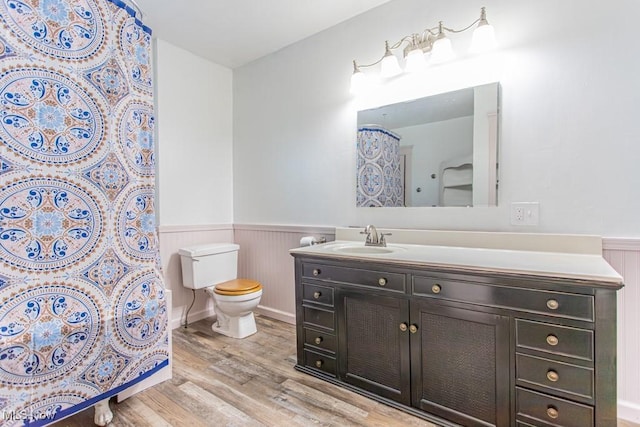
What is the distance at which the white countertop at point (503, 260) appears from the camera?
1.19 meters

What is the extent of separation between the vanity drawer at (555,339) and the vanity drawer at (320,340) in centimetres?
94

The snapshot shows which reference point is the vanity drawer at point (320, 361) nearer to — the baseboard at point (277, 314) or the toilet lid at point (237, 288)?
the toilet lid at point (237, 288)

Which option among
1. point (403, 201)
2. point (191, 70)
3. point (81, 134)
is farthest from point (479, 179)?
point (191, 70)

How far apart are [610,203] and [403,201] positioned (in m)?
1.05

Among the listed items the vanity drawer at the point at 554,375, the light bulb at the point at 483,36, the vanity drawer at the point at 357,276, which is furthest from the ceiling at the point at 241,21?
the vanity drawer at the point at 554,375

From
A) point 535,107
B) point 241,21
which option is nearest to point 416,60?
point 535,107

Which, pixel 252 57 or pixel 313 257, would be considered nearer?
pixel 313 257

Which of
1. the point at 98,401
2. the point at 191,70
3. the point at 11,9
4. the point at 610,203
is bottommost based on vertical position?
the point at 98,401

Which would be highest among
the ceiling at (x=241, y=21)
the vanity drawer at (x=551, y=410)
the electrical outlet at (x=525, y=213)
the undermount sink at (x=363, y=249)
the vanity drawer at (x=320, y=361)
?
the ceiling at (x=241, y=21)

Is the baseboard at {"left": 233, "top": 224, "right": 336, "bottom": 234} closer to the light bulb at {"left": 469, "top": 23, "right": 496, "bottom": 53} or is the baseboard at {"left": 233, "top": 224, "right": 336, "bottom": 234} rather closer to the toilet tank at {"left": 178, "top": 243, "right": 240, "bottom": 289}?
the toilet tank at {"left": 178, "top": 243, "right": 240, "bottom": 289}

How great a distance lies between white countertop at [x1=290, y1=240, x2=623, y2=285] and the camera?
119 centimetres

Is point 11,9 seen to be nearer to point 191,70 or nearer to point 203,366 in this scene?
point 191,70

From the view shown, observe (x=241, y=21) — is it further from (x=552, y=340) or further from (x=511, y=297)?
(x=552, y=340)

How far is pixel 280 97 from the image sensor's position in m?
2.79
